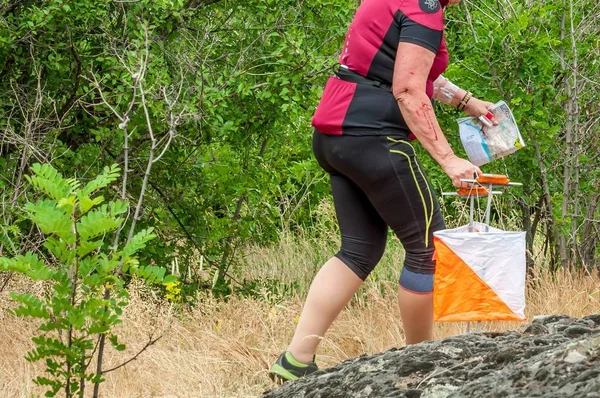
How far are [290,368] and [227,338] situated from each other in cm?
109

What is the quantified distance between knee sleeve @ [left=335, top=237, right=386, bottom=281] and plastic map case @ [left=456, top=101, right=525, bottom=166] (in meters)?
0.61

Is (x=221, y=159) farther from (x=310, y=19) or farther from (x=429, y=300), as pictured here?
(x=429, y=300)

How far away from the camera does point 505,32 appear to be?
20.9 feet

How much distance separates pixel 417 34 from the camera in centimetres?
420

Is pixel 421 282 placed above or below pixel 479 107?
below

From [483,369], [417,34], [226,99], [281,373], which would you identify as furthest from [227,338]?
[483,369]

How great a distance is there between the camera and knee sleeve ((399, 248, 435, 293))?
4.33 metres

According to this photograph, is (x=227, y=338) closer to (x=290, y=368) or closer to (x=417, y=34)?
(x=290, y=368)

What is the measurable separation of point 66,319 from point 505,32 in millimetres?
3607

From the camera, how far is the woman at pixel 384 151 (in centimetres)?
423

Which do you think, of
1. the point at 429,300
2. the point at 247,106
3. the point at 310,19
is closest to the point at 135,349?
the point at 429,300

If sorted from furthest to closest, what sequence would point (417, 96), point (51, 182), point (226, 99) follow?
point (226, 99), point (417, 96), point (51, 182)

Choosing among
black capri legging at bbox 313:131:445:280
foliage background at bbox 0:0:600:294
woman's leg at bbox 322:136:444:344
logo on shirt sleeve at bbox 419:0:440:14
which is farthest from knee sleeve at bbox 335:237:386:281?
foliage background at bbox 0:0:600:294

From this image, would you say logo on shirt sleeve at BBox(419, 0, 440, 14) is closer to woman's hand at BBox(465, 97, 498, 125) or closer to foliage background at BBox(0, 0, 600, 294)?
woman's hand at BBox(465, 97, 498, 125)
